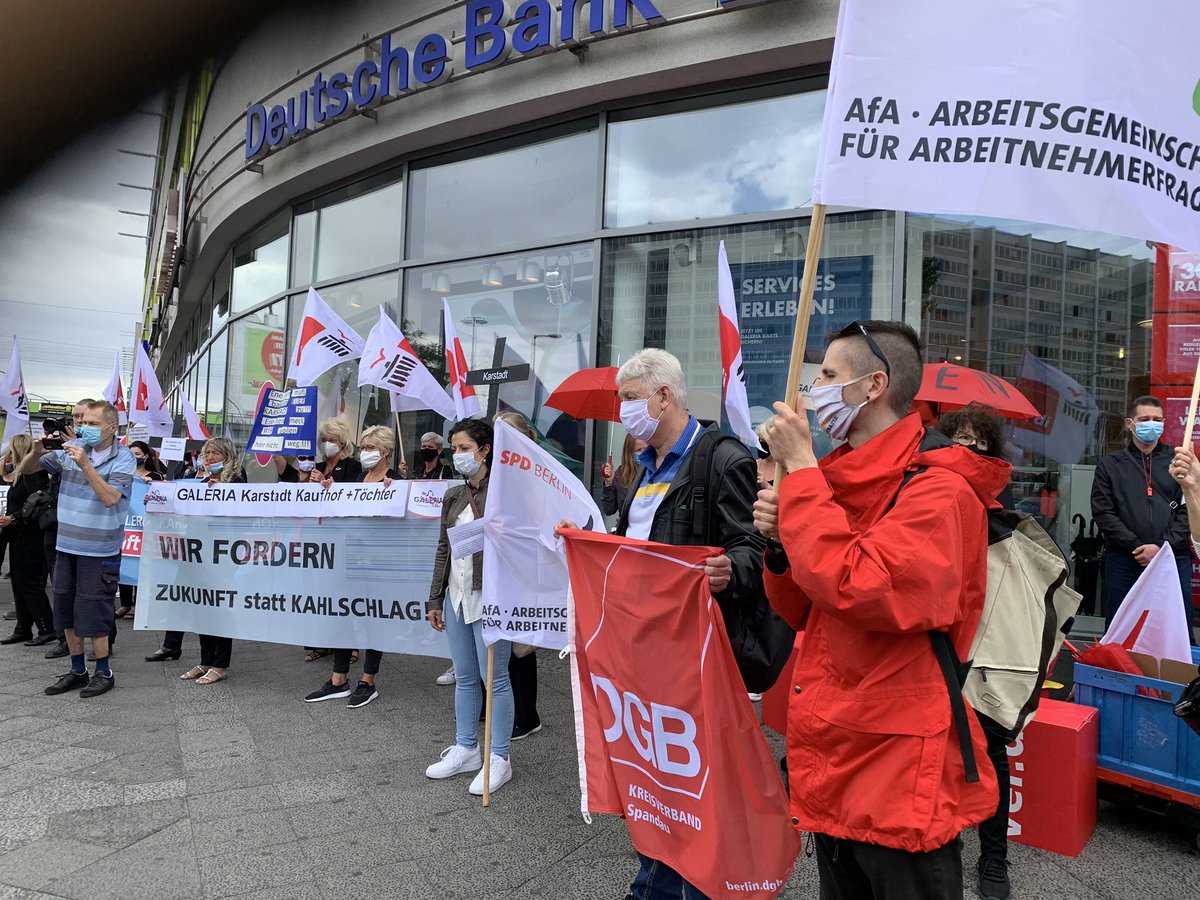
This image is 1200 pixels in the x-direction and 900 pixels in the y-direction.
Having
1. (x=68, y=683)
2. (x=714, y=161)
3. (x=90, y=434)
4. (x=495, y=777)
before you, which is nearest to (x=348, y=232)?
(x=714, y=161)

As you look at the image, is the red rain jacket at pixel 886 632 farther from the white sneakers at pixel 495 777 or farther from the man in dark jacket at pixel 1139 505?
the man in dark jacket at pixel 1139 505

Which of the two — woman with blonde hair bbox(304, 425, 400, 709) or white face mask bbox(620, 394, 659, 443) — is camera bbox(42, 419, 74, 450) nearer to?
woman with blonde hair bbox(304, 425, 400, 709)

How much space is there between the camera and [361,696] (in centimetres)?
559

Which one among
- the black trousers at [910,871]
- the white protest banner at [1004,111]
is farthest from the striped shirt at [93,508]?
the black trousers at [910,871]

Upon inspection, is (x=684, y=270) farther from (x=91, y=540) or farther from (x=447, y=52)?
(x=91, y=540)

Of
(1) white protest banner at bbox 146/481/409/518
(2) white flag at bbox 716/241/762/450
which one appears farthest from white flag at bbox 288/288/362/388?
(2) white flag at bbox 716/241/762/450

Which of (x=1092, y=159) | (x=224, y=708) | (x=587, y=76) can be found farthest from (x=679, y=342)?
(x=1092, y=159)

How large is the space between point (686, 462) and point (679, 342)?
5.80 meters

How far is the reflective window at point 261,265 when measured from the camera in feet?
42.1

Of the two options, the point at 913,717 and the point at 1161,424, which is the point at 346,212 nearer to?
the point at 1161,424

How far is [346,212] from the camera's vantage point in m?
11.5

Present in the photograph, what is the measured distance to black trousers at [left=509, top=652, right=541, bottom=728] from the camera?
5055 mm

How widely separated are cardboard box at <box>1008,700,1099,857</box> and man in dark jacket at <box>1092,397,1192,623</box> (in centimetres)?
217

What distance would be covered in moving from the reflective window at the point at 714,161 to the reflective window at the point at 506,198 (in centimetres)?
42
